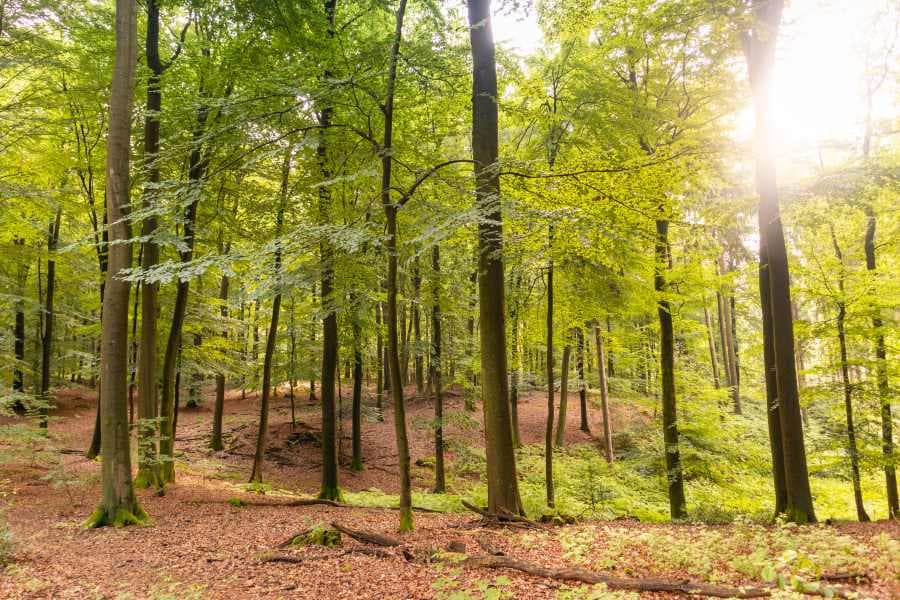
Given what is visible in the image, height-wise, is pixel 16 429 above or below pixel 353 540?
above

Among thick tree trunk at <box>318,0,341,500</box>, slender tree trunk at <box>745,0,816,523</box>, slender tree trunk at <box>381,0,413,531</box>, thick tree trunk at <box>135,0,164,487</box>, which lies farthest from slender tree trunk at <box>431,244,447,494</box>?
slender tree trunk at <box>745,0,816,523</box>

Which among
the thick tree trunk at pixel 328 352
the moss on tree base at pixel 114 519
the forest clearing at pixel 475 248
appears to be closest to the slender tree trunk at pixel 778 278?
the forest clearing at pixel 475 248

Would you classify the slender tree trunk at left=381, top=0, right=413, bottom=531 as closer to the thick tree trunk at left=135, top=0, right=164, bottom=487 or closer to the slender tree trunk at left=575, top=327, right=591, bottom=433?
the thick tree trunk at left=135, top=0, right=164, bottom=487

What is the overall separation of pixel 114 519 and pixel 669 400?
36.3 feet

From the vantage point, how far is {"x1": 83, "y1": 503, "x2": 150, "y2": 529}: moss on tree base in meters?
7.43

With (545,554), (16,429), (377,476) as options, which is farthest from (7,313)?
(545,554)

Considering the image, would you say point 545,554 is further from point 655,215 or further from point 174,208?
point 174,208

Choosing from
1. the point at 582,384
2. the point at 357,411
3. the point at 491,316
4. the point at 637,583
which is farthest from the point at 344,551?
the point at 582,384

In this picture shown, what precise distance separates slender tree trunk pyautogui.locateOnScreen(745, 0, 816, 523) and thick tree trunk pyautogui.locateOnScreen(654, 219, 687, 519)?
7.63ft

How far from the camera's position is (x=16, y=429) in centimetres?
808

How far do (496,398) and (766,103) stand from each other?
6.74 metres

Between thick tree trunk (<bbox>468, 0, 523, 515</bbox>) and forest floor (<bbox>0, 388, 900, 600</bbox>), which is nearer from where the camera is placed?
forest floor (<bbox>0, 388, 900, 600</bbox>)

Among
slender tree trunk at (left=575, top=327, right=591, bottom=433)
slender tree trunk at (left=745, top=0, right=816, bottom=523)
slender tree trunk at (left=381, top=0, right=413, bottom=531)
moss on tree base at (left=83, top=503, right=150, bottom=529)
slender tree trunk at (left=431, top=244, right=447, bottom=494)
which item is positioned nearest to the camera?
slender tree trunk at (left=381, top=0, right=413, bottom=531)

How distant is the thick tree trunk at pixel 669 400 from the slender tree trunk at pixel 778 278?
2.33 metres
